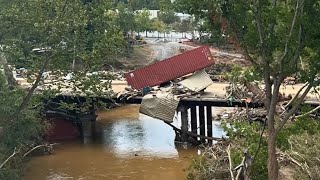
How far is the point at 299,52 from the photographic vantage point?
12.2 metres

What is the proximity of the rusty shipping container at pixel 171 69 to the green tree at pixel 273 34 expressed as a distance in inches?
659

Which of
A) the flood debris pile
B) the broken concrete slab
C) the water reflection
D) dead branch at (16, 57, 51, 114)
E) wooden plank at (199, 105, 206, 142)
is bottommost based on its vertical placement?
the water reflection

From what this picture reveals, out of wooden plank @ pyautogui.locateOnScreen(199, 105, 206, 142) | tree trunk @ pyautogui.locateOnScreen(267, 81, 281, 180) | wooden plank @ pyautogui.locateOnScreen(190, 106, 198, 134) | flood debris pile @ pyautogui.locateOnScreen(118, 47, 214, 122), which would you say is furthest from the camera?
wooden plank @ pyautogui.locateOnScreen(199, 105, 206, 142)

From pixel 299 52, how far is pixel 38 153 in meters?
19.3

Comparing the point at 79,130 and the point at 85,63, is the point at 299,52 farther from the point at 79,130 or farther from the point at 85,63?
the point at 79,130

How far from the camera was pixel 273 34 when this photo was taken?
12.4m

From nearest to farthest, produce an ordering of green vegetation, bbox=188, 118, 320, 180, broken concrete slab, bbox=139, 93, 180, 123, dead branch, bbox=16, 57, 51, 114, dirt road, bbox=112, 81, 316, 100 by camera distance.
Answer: green vegetation, bbox=188, 118, 320, 180 → dead branch, bbox=16, 57, 51, 114 → broken concrete slab, bbox=139, 93, 180, 123 → dirt road, bbox=112, 81, 316, 100

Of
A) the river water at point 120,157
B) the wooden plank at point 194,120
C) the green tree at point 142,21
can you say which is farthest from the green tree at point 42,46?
the green tree at point 142,21

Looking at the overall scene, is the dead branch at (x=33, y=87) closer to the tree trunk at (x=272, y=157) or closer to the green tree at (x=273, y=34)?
the green tree at (x=273, y=34)

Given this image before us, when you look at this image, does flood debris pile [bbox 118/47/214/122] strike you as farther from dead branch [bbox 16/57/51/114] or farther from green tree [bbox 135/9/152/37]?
green tree [bbox 135/9/152/37]

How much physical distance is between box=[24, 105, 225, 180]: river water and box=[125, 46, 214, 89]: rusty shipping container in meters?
3.31

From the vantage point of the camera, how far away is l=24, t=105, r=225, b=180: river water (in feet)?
81.2

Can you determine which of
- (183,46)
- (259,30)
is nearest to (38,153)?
(259,30)

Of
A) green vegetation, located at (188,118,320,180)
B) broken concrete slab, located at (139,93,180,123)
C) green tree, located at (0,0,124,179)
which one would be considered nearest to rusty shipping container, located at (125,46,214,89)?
broken concrete slab, located at (139,93,180,123)
